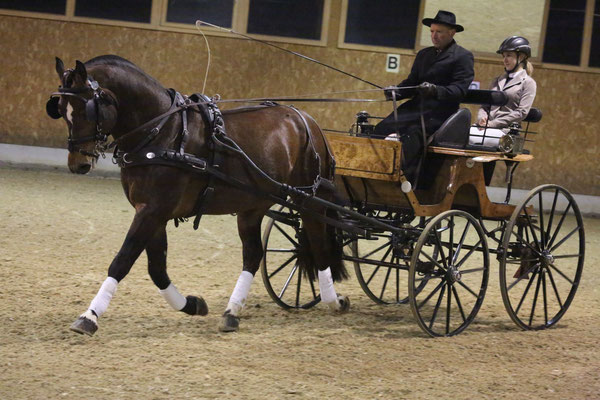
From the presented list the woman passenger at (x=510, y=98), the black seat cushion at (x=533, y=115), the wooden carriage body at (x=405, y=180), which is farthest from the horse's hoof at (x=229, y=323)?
the black seat cushion at (x=533, y=115)

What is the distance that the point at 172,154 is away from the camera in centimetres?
460

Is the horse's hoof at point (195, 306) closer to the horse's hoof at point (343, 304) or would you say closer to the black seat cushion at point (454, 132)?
the horse's hoof at point (343, 304)

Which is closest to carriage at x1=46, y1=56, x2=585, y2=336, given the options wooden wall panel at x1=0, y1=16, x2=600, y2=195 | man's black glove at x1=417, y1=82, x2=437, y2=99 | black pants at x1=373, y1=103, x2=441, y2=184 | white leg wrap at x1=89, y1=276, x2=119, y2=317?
white leg wrap at x1=89, y1=276, x2=119, y2=317

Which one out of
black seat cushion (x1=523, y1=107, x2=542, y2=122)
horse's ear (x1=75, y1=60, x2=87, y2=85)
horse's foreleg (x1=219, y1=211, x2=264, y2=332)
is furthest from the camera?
black seat cushion (x1=523, y1=107, x2=542, y2=122)

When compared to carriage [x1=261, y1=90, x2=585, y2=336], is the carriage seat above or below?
above

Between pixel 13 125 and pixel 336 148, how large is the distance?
786cm

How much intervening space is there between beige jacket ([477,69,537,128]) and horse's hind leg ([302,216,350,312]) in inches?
55.2

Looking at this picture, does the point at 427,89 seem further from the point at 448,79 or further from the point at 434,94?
the point at 448,79

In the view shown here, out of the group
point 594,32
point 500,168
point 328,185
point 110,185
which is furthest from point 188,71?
point 328,185

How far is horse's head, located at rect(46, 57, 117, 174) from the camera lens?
4324 millimetres

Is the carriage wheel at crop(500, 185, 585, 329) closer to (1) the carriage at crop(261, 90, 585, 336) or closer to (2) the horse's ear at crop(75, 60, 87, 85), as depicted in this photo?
(1) the carriage at crop(261, 90, 585, 336)

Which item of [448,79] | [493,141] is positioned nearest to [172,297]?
[448,79]

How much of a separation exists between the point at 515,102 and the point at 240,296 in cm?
235

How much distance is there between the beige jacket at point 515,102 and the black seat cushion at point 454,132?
0.43 meters
